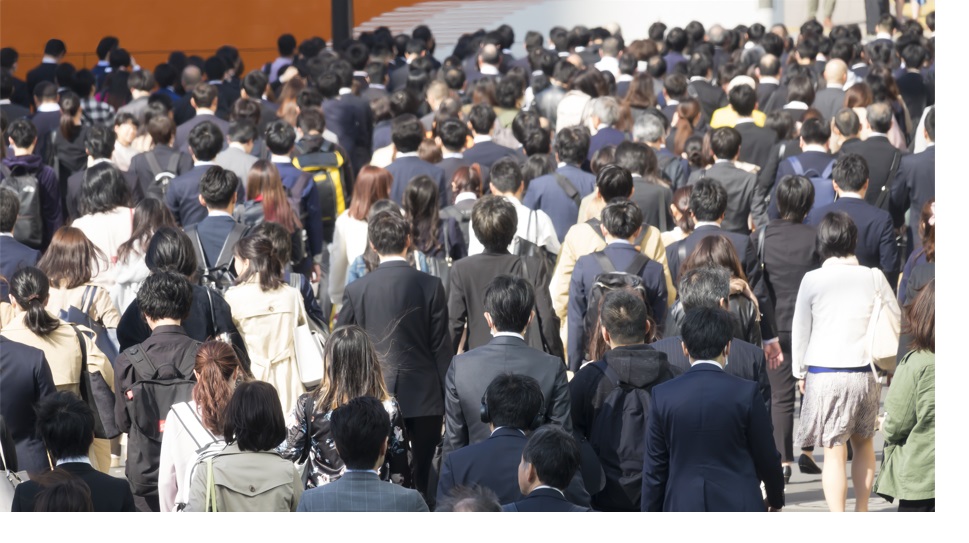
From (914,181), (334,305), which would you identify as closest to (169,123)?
(334,305)

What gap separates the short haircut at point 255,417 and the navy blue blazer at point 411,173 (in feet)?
14.5

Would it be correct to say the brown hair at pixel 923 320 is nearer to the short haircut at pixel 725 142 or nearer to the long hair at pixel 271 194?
the short haircut at pixel 725 142

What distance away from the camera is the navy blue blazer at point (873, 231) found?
23.0 feet

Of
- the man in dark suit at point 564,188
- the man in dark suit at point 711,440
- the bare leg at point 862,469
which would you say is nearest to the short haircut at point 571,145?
the man in dark suit at point 564,188

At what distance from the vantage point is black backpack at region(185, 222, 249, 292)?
6391mm

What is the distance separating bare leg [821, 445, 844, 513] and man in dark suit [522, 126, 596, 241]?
2.23 meters

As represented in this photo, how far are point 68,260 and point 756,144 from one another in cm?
517

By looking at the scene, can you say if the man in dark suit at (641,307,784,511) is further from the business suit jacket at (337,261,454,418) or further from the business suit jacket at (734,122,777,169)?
the business suit jacket at (734,122,777,169)

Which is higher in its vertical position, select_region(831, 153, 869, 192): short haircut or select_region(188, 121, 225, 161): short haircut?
select_region(188, 121, 225, 161): short haircut

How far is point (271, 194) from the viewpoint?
24.4ft

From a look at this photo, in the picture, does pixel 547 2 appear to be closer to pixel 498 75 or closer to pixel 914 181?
pixel 498 75

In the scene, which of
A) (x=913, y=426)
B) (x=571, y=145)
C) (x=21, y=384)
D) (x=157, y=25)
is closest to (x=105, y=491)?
(x=21, y=384)

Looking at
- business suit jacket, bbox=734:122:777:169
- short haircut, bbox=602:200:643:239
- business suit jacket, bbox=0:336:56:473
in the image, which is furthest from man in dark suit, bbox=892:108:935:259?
business suit jacket, bbox=0:336:56:473
